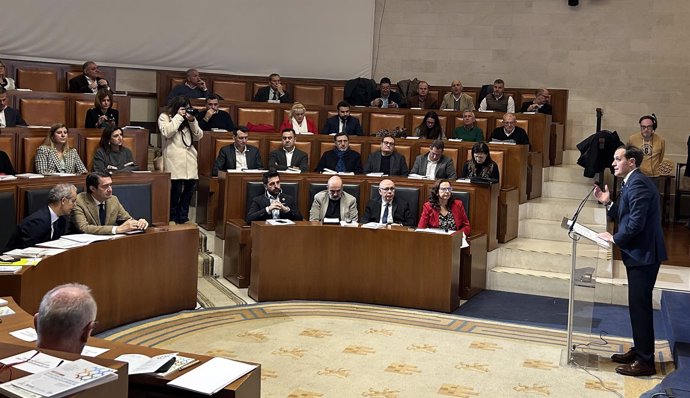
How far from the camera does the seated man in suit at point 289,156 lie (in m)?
8.28

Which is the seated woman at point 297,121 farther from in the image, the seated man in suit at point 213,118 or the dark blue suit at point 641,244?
the dark blue suit at point 641,244

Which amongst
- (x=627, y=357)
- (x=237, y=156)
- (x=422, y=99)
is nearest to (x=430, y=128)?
(x=422, y=99)

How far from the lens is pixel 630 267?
5012 mm

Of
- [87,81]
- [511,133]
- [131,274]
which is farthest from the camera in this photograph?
[511,133]

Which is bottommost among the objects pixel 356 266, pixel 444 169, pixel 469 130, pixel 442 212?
pixel 356 266

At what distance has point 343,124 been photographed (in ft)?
30.6

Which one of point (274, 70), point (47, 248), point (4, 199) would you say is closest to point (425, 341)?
point (47, 248)

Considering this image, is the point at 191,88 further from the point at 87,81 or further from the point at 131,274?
the point at 131,274

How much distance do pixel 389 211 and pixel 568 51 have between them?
16.8ft

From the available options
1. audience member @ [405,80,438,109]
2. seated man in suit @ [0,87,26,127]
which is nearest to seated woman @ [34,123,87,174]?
seated man in suit @ [0,87,26,127]

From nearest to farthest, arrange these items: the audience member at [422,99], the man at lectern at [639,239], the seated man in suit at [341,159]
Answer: the man at lectern at [639,239], the seated man in suit at [341,159], the audience member at [422,99]

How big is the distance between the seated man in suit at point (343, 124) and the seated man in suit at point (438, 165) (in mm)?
1436

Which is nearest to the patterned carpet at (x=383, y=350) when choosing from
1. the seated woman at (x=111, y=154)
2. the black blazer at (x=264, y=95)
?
the seated woman at (x=111, y=154)

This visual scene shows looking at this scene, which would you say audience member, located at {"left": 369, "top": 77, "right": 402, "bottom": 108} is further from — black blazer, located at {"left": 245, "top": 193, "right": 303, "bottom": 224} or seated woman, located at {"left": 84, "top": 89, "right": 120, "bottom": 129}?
seated woman, located at {"left": 84, "top": 89, "right": 120, "bottom": 129}
